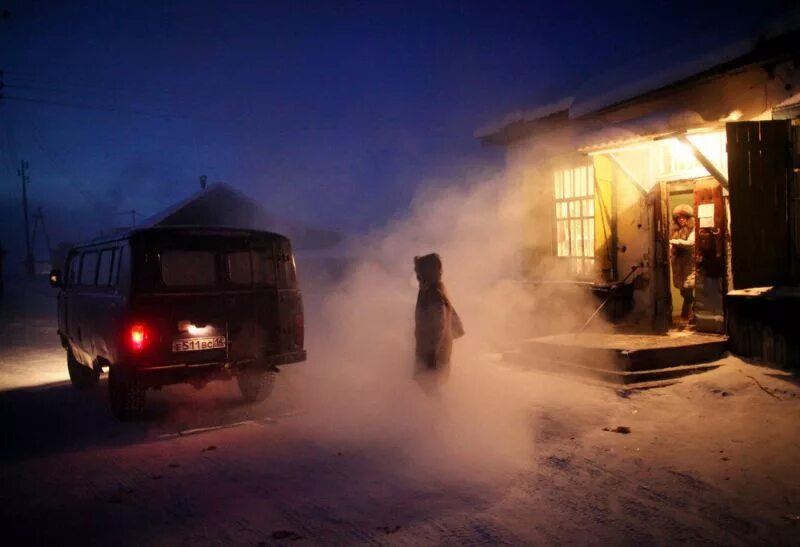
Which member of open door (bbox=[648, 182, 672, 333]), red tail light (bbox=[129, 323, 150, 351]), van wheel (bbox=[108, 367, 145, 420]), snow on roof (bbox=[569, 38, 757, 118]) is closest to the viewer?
red tail light (bbox=[129, 323, 150, 351])

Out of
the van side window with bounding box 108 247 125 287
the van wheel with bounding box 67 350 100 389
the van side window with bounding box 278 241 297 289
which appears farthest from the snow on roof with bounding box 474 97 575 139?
the van wheel with bounding box 67 350 100 389

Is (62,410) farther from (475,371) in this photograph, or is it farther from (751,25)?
(751,25)

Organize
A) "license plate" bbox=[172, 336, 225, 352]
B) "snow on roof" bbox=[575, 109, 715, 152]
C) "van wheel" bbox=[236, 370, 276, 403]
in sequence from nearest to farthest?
"license plate" bbox=[172, 336, 225, 352]
"van wheel" bbox=[236, 370, 276, 403]
"snow on roof" bbox=[575, 109, 715, 152]

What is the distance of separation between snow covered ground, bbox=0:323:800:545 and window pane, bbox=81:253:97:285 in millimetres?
1863

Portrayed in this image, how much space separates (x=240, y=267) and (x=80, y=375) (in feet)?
13.4

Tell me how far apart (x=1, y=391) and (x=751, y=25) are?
498 inches

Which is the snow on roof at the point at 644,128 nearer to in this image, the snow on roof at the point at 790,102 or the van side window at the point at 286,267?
the snow on roof at the point at 790,102

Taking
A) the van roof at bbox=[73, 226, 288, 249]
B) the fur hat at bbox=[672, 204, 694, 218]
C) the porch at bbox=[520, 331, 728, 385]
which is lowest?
the porch at bbox=[520, 331, 728, 385]

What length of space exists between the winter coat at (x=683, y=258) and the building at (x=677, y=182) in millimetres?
137

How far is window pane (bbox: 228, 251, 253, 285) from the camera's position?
292 inches

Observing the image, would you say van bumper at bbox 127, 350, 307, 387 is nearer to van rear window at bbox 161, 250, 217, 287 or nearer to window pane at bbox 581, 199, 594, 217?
van rear window at bbox 161, 250, 217, 287

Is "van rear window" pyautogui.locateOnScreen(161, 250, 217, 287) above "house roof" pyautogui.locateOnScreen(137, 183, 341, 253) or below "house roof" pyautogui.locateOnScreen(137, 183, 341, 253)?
below

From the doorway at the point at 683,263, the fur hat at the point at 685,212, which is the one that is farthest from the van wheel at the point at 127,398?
the fur hat at the point at 685,212

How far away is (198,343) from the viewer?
22.2 ft
